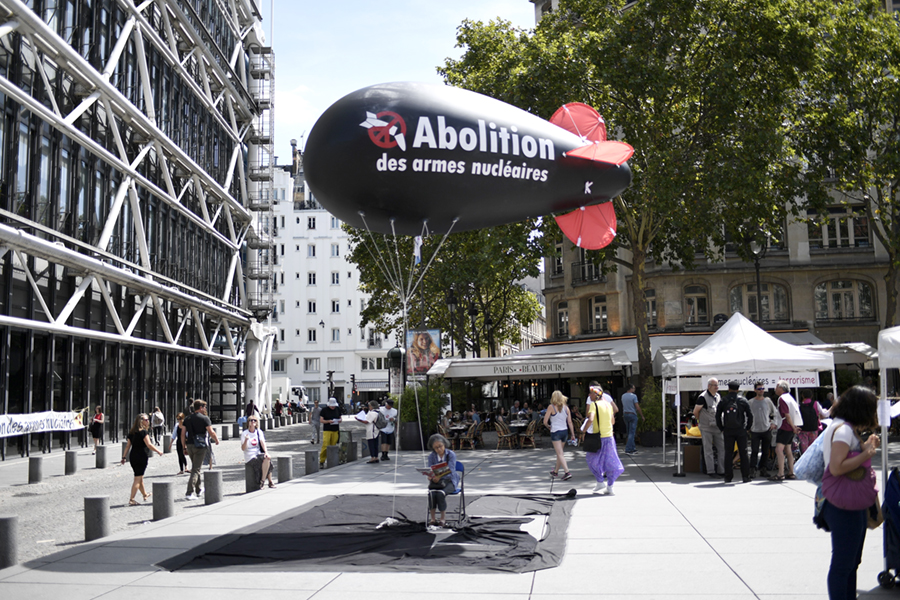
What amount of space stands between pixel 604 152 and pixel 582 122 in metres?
0.66

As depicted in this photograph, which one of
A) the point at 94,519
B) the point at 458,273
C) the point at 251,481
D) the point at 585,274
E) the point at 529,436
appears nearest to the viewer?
the point at 94,519

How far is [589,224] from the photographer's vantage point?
40.9ft

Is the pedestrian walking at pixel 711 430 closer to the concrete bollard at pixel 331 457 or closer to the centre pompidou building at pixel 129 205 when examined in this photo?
the concrete bollard at pixel 331 457

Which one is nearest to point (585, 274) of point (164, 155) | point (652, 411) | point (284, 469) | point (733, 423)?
point (652, 411)

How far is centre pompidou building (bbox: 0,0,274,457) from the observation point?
78.1 ft

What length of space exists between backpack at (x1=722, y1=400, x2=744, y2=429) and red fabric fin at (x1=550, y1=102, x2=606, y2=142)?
5.76 m

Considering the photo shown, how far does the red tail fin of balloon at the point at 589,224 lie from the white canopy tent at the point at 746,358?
5383 millimetres

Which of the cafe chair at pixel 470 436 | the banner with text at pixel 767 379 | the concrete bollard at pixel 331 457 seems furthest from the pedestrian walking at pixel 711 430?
the cafe chair at pixel 470 436

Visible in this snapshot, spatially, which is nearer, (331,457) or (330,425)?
(331,457)

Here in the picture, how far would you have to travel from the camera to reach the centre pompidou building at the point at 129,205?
2380 cm

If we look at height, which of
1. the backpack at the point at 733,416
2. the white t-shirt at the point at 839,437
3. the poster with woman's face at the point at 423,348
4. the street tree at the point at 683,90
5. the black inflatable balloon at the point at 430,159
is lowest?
the backpack at the point at 733,416

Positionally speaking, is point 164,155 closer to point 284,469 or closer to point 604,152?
point 284,469

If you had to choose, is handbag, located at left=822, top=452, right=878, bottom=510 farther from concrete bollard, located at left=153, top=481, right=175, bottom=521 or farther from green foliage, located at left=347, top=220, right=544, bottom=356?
concrete bollard, located at left=153, top=481, right=175, bottom=521

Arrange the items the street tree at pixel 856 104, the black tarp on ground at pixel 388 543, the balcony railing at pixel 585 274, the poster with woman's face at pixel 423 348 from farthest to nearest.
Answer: the balcony railing at pixel 585 274, the street tree at pixel 856 104, the poster with woman's face at pixel 423 348, the black tarp on ground at pixel 388 543
